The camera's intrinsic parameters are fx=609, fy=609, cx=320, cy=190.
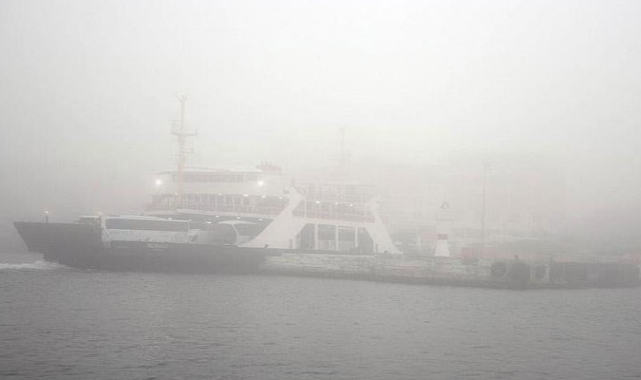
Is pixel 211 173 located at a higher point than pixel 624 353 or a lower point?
higher

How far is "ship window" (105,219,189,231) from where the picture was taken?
42.8m

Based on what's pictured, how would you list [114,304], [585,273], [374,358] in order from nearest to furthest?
1. [374,358]
2. [114,304]
3. [585,273]

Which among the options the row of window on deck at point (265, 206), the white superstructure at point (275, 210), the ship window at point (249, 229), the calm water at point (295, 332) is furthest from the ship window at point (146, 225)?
the calm water at point (295, 332)

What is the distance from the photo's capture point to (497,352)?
21.3 meters

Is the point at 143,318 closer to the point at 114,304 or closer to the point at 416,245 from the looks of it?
the point at 114,304

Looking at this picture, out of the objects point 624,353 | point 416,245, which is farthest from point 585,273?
point 624,353

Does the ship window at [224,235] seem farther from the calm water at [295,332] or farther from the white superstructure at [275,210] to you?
the calm water at [295,332]

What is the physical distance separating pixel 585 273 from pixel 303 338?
3437 cm

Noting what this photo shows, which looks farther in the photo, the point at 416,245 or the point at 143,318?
the point at 416,245

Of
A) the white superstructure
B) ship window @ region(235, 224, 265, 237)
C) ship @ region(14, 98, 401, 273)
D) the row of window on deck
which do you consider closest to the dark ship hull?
ship @ region(14, 98, 401, 273)

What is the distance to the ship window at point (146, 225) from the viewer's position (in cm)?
4275

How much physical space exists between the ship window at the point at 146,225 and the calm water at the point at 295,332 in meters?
5.72

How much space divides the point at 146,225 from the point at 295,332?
78.4 feet

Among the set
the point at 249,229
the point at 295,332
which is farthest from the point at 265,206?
the point at 295,332
